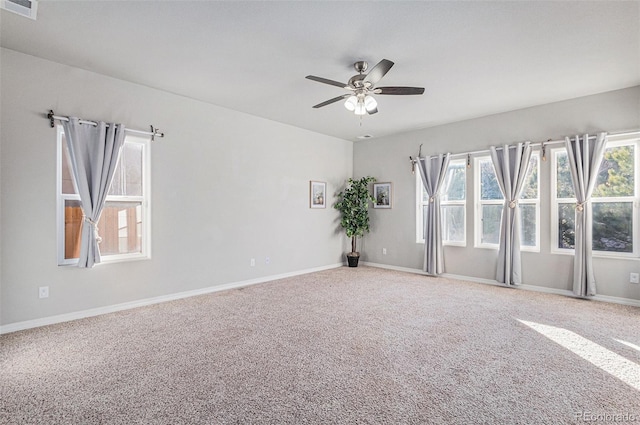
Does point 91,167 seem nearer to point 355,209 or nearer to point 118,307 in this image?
point 118,307

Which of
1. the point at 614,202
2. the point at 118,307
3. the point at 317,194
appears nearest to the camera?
the point at 118,307

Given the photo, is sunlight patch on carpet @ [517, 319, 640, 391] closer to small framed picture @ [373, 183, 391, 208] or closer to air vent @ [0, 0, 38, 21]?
small framed picture @ [373, 183, 391, 208]

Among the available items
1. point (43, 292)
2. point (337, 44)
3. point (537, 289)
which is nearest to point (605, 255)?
point (537, 289)

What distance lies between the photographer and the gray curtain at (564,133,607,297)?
426cm

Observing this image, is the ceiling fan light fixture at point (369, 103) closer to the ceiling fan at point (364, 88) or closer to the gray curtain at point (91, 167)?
the ceiling fan at point (364, 88)

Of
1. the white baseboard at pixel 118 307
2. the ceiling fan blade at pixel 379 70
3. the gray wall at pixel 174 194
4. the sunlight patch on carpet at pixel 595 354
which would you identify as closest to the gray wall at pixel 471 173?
the gray wall at pixel 174 194

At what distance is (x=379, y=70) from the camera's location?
2.87 metres

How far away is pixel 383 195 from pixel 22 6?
19.1ft

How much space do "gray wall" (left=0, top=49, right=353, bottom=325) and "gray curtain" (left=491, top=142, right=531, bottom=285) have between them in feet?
10.5

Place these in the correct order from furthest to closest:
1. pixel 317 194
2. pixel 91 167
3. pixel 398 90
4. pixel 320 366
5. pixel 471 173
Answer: pixel 317 194, pixel 471 173, pixel 91 167, pixel 398 90, pixel 320 366

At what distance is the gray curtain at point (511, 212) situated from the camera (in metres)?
4.88

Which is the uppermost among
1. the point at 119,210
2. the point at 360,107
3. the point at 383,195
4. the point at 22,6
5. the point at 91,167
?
the point at 22,6

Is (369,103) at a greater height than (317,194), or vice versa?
(369,103)

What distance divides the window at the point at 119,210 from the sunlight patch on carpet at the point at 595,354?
4781 millimetres
